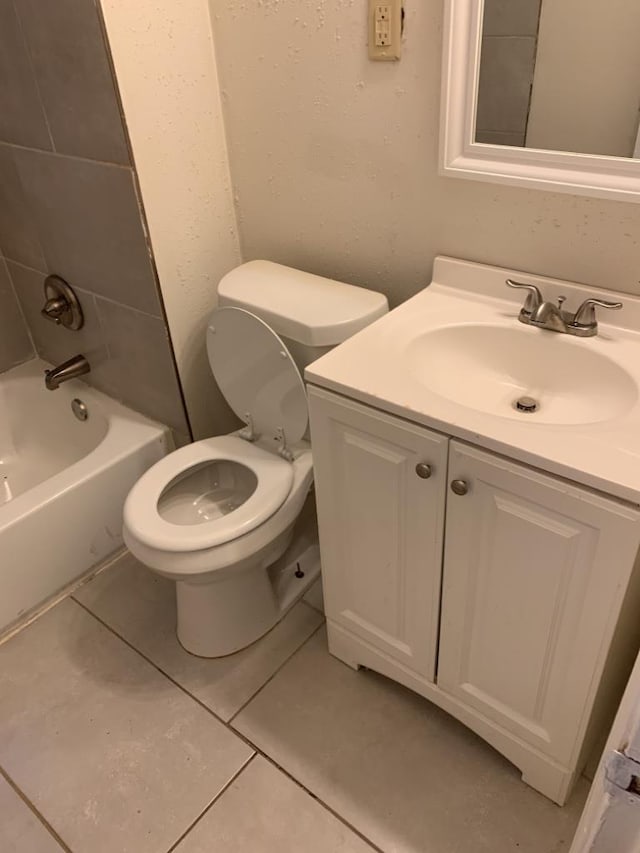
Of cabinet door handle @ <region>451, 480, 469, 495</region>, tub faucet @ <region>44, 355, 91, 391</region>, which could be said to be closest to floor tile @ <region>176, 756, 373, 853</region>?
cabinet door handle @ <region>451, 480, 469, 495</region>

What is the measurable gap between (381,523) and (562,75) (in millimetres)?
860

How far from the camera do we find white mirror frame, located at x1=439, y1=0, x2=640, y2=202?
3.72 feet

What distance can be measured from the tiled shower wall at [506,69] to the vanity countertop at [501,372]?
260 millimetres

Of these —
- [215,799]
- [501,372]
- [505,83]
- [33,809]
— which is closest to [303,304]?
[501,372]

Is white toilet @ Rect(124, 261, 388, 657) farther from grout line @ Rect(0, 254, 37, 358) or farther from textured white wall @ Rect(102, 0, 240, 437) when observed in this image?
grout line @ Rect(0, 254, 37, 358)

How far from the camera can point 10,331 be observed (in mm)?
2221

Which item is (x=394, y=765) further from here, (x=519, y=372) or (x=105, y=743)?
(x=519, y=372)

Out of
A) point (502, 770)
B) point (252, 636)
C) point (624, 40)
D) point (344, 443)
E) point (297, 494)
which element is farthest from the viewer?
point (252, 636)

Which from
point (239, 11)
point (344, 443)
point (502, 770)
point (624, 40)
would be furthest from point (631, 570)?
point (239, 11)

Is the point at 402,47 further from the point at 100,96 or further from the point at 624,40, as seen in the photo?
the point at 100,96

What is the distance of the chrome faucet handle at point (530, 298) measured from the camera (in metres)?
1.24

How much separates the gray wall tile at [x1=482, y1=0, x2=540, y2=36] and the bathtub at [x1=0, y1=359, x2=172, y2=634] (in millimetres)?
1291

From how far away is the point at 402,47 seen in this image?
1.25 metres

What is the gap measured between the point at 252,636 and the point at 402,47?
1.36 meters
